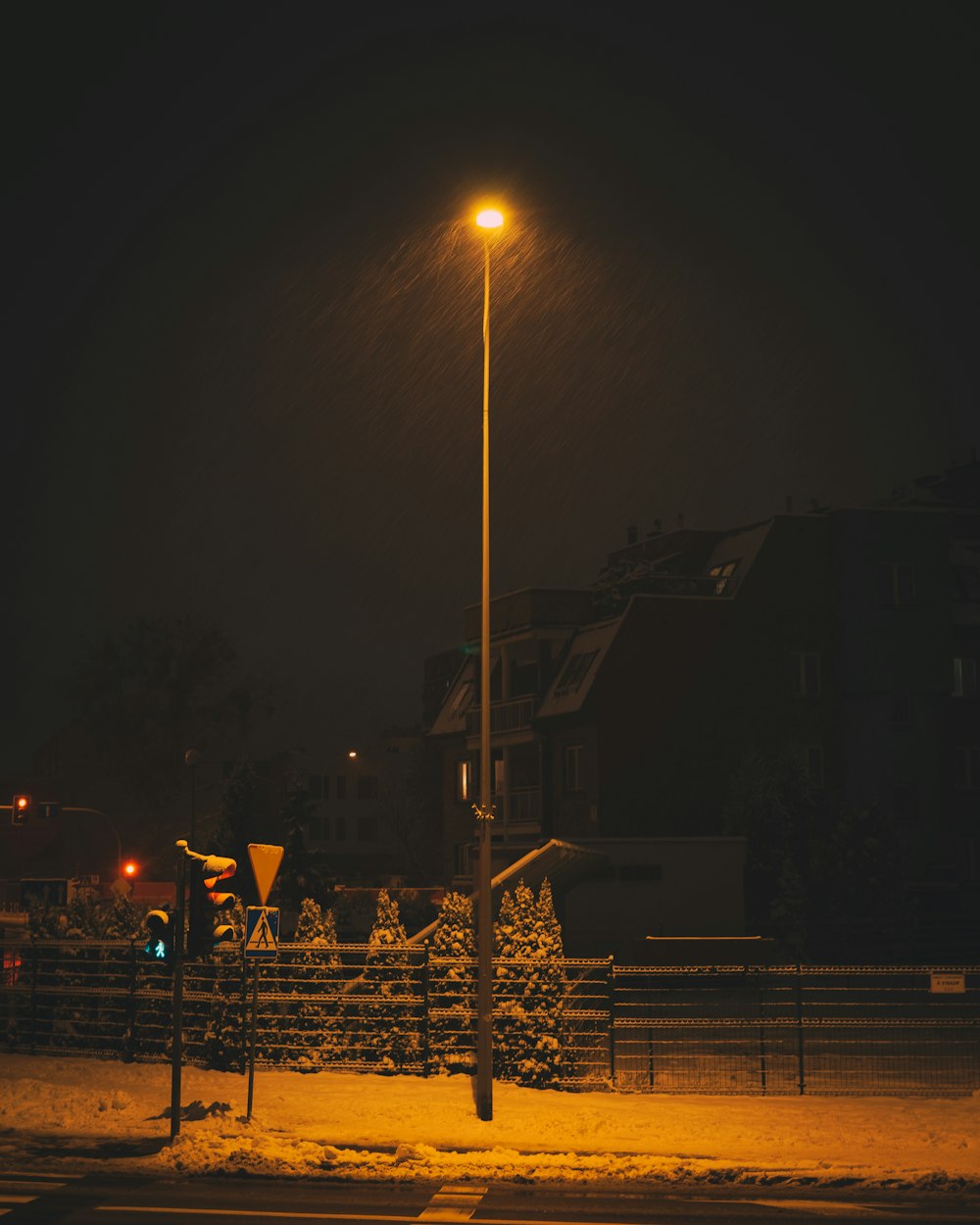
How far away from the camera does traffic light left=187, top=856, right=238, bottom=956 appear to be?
56.9 ft

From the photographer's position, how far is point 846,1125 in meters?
18.1

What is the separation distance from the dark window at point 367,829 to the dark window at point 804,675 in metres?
61.9

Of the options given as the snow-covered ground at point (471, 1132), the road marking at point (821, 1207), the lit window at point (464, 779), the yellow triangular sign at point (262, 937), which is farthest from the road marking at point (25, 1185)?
the lit window at point (464, 779)

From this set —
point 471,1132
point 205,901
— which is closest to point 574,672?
point 471,1132

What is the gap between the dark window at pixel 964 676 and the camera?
53.1 meters

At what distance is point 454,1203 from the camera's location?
14133 millimetres

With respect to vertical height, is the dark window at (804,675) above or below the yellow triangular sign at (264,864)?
above

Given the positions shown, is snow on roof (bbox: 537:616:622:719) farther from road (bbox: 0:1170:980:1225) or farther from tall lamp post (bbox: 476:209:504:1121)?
road (bbox: 0:1170:980:1225)

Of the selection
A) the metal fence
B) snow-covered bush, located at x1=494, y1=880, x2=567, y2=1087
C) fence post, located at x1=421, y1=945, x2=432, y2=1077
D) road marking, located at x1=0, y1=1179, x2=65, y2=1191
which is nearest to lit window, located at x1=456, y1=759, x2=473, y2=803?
the metal fence

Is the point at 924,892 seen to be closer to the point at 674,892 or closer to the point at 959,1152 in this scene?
the point at 674,892

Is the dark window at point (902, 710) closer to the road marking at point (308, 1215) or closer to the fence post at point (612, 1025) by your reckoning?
the fence post at point (612, 1025)

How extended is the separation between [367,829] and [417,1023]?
87.5 metres

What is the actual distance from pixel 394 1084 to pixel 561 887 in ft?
74.8

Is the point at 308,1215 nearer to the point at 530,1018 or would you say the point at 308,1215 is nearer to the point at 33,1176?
the point at 33,1176
